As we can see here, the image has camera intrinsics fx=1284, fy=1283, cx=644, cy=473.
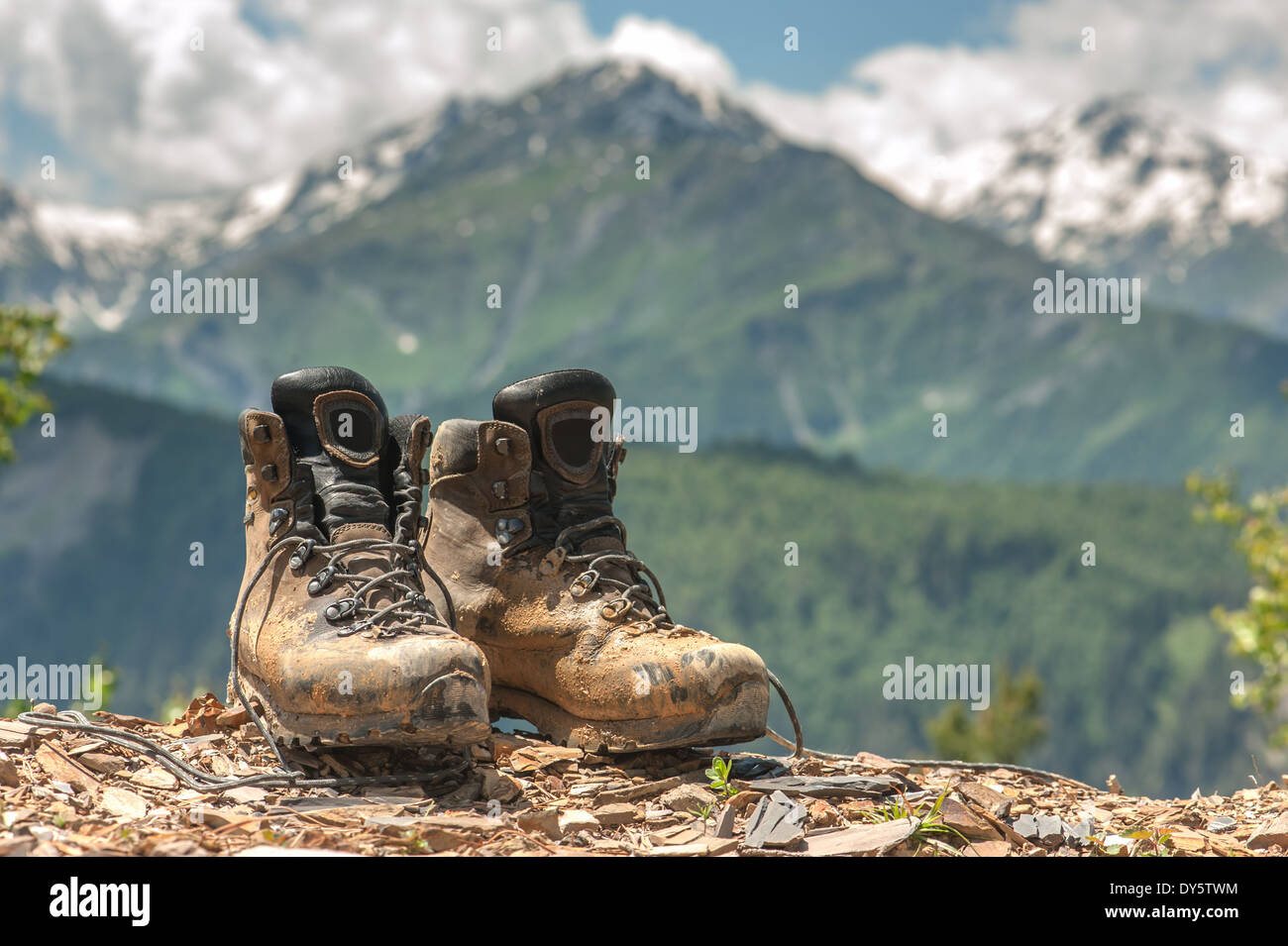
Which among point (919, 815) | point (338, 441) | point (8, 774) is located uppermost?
point (338, 441)

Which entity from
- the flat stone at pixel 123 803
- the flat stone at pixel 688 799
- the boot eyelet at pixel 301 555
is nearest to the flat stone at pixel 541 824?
the flat stone at pixel 688 799

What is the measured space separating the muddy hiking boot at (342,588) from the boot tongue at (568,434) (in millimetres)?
461

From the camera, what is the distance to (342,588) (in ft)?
17.0

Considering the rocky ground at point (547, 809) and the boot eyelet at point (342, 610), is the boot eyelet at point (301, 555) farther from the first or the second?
the rocky ground at point (547, 809)

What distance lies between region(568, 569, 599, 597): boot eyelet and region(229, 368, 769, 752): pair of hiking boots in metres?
0.01

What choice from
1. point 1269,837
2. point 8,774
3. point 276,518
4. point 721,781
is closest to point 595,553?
point 721,781

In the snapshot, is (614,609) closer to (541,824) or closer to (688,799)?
(688,799)

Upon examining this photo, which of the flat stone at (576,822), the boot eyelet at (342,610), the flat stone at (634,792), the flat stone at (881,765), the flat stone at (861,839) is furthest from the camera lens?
the flat stone at (881,765)

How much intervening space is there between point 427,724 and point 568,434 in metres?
1.62

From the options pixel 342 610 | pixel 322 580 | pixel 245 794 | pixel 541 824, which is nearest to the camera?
pixel 541 824

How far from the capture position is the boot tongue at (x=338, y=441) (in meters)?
5.36

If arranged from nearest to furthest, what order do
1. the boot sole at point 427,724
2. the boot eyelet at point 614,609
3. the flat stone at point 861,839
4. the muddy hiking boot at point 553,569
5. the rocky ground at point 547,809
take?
the rocky ground at point 547,809 → the flat stone at point 861,839 → the boot sole at point 427,724 → the muddy hiking boot at point 553,569 → the boot eyelet at point 614,609
